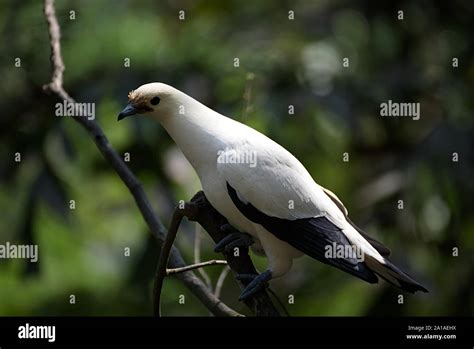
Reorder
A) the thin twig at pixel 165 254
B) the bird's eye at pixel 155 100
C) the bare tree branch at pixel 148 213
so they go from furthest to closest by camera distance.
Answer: the bird's eye at pixel 155 100 → the bare tree branch at pixel 148 213 → the thin twig at pixel 165 254

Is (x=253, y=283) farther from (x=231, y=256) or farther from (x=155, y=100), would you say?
(x=155, y=100)

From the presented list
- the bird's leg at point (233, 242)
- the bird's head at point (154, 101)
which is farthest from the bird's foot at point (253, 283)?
the bird's head at point (154, 101)

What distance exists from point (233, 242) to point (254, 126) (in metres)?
3.37

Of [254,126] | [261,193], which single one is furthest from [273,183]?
[254,126]

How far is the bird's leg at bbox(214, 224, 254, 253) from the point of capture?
165 inches

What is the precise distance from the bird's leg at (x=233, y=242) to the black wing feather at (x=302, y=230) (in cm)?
11

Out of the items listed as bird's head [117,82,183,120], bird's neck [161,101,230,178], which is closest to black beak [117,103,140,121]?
bird's head [117,82,183,120]

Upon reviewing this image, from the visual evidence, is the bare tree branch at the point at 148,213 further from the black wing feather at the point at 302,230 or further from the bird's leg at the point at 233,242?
the black wing feather at the point at 302,230

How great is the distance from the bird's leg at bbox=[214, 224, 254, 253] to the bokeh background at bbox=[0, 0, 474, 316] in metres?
1.73

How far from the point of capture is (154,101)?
4281 millimetres

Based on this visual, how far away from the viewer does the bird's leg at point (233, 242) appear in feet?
13.7

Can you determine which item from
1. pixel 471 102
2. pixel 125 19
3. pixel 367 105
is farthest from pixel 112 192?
pixel 471 102

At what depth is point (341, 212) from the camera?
175 inches

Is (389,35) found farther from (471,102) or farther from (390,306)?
(390,306)
